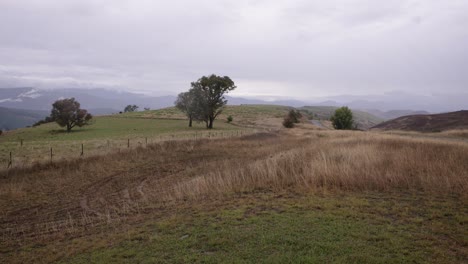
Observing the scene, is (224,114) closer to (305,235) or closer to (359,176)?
(359,176)

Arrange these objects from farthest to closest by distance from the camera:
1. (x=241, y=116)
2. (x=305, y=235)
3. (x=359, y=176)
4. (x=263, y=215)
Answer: (x=241, y=116) → (x=359, y=176) → (x=263, y=215) → (x=305, y=235)

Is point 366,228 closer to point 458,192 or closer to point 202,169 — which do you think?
point 458,192

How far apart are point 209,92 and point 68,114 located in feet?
94.3

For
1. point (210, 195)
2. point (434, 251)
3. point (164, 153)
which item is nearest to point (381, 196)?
point (434, 251)

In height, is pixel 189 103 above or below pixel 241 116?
above

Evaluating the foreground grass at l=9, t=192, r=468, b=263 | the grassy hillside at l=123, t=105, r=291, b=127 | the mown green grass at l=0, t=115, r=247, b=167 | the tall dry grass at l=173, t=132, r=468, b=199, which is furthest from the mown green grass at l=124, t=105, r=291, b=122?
the foreground grass at l=9, t=192, r=468, b=263

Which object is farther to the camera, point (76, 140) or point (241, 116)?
point (241, 116)

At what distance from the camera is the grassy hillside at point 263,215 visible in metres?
6.02

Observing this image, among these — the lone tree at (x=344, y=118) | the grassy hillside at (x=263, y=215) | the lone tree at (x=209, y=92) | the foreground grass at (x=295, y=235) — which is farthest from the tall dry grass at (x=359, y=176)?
the lone tree at (x=344, y=118)

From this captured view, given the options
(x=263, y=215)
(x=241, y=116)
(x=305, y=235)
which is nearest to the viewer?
(x=305, y=235)

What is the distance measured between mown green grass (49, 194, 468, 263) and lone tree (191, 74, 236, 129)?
5251 centimetres

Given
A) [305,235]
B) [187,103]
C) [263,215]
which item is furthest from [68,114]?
[305,235]

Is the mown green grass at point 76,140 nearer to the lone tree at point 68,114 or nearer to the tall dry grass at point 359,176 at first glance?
the lone tree at point 68,114

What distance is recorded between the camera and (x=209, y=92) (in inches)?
2414
